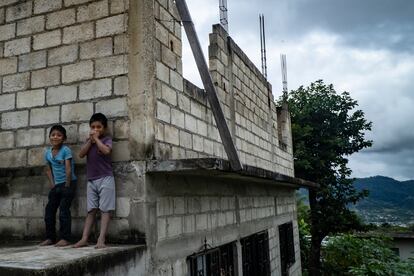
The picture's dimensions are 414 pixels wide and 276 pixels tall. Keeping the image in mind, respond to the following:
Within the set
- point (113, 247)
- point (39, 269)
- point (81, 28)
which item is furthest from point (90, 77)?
point (39, 269)

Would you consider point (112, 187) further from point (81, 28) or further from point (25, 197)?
point (81, 28)

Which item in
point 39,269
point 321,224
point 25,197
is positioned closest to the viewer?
point 39,269

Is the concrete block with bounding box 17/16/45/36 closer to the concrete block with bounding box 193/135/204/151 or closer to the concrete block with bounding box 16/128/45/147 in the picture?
the concrete block with bounding box 16/128/45/147

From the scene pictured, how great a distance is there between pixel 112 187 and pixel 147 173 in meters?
0.33

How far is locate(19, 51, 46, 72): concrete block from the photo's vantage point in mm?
4078

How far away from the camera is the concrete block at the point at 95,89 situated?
12.1 ft

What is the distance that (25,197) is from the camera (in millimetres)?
3992

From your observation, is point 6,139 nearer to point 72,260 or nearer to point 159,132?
point 159,132

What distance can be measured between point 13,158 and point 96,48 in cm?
150

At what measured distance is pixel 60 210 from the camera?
3574mm

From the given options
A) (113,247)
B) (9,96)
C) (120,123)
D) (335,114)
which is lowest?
(113,247)

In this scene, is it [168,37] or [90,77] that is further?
[168,37]

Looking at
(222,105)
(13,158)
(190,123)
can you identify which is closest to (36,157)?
(13,158)

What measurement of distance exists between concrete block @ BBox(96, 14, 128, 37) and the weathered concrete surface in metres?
2.01
